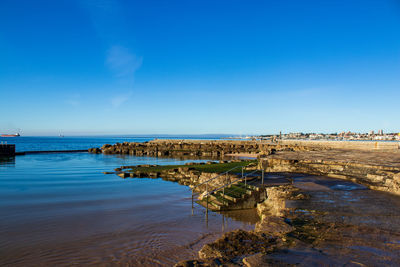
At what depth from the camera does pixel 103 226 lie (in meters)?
8.98

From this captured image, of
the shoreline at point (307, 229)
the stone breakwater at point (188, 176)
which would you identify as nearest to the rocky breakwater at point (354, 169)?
the shoreline at point (307, 229)

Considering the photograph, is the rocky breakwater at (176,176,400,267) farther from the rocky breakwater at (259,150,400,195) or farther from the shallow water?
the shallow water

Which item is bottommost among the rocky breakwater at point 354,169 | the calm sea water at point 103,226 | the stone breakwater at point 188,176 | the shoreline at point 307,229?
the calm sea water at point 103,226

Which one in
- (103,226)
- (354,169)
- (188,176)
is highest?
(354,169)

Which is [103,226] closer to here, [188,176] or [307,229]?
[307,229]

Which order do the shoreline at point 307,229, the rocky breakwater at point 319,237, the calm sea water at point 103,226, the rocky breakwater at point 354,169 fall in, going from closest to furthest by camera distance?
the rocky breakwater at point 319,237, the shoreline at point 307,229, the calm sea water at point 103,226, the rocky breakwater at point 354,169

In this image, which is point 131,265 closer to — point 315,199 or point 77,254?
point 77,254

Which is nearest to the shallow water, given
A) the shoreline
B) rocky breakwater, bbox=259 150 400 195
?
the shoreline

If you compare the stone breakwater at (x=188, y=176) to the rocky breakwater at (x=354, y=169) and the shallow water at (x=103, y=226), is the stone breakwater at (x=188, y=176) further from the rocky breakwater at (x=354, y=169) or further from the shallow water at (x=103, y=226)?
the rocky breakwater at (x=354, y=169)

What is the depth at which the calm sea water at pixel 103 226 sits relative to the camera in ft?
22.0

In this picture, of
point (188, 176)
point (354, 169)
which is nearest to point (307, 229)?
point (354, 169)

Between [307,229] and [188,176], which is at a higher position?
[307,229]

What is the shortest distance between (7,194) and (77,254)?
418 inches

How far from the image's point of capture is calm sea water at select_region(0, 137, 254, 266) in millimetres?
6707
